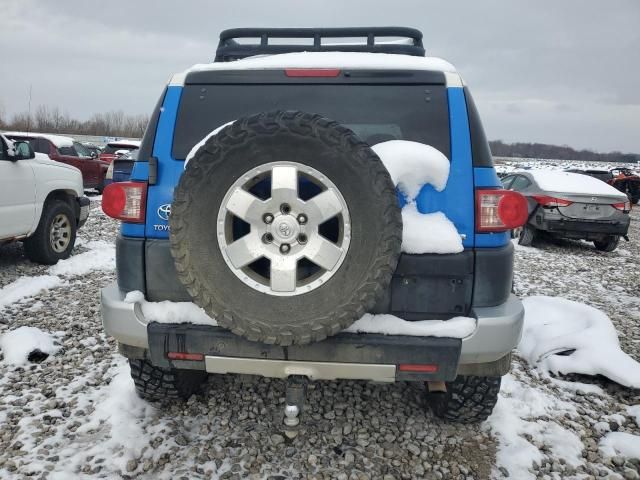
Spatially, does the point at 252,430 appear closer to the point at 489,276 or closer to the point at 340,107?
the point at 489,276

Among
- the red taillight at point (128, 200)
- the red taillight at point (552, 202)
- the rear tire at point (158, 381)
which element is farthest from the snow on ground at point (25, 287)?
the red taillight at point (552, 202)

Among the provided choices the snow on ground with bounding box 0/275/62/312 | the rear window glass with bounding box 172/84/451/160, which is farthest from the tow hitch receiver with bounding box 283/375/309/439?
the snow on ground with bounding box 0/275/62/312

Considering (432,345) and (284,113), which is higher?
(284,113)

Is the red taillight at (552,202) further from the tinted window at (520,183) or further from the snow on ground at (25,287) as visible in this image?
the snow on ground at (25,287)

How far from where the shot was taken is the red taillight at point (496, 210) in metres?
2.15

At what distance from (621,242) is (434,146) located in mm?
10927

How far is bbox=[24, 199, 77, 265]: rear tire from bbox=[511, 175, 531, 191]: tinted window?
327 inches

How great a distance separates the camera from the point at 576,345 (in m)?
3.64

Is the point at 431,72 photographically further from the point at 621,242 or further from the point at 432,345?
the point at 621,242

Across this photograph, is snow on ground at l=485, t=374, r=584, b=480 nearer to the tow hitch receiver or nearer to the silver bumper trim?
the silver bumper trim

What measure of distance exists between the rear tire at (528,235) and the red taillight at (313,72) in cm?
811

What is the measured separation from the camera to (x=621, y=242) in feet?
35.9

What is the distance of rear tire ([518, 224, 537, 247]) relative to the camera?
9.30 m

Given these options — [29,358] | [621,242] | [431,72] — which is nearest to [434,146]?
[431,72]
